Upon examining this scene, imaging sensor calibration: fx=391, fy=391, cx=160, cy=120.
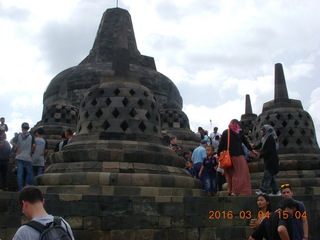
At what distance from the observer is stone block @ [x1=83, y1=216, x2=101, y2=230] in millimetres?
6426

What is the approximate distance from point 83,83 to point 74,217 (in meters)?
17.4

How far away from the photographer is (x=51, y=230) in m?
2.81

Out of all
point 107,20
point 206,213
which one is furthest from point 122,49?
→ point 107,20

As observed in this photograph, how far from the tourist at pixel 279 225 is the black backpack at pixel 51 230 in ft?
8.49

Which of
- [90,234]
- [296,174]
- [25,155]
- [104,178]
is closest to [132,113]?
[104,178]

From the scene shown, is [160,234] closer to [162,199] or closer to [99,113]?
[162,199]

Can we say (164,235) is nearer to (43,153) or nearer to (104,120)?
(104,120)

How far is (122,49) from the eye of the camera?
1020 cm

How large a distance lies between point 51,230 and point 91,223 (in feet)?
12.4

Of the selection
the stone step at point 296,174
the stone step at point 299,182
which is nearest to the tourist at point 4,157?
the stone step at point 299,182

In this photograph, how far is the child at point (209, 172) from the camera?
9070 millimetres

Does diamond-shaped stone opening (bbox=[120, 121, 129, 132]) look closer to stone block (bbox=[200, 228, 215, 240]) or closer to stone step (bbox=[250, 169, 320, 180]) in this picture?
stone block (bbox=[200, 228, 215, 240])

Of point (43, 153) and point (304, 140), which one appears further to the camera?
point (304, 140)

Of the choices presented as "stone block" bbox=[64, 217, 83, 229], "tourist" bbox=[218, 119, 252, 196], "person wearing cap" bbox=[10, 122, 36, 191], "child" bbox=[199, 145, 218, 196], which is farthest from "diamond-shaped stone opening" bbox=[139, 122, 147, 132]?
"stone block" bbox=[64, 217, 83, 229]
